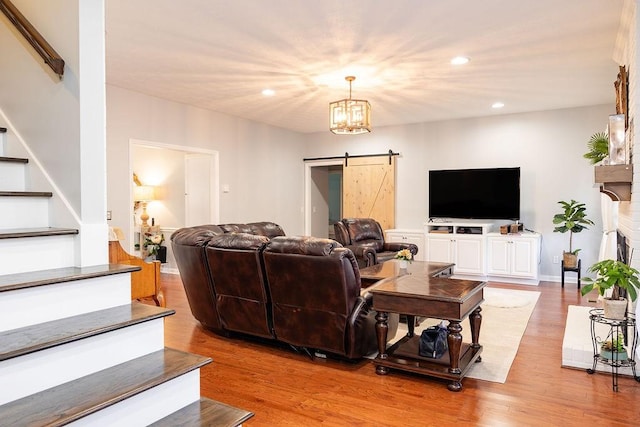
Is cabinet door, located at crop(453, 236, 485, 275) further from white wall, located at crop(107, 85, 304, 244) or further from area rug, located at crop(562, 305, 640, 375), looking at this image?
white wall, located at crop(107, 85, 304, 244)

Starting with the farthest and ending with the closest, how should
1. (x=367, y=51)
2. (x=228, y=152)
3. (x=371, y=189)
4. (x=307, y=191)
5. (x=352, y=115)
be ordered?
1. (x=307, y=191)
2. (x=371, y=189)
3. (x=228, y=152)
4. (x=352, y=115)
5. (x=367, y=51)

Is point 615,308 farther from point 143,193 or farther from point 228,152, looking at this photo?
point 143,193

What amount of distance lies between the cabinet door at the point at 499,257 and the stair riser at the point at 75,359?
5.96 m

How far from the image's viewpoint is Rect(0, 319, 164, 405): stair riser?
1.44 metres

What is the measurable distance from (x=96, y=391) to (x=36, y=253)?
28.9 inches

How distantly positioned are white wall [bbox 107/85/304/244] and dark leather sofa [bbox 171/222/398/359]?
2.12m

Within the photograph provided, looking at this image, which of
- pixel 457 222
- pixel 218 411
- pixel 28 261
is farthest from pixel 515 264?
pixel 28 261

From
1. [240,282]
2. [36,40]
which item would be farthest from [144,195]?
[36,40]

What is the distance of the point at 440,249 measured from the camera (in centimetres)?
722

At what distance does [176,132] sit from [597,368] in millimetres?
5632

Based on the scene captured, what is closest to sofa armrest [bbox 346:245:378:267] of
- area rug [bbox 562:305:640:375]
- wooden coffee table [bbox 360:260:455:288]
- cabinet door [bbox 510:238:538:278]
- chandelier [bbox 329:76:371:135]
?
wooden coffee table [bbox 360:260:455:288]

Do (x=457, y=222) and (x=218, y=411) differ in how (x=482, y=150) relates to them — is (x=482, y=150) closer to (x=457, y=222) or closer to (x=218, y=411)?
(x=457, y=222)

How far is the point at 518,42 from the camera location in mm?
3922

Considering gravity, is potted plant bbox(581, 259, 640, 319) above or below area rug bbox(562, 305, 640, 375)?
above
